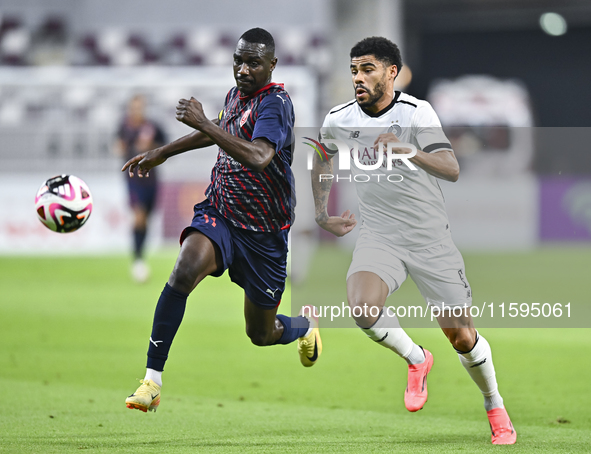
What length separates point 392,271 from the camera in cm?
482

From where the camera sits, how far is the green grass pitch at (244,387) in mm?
4719

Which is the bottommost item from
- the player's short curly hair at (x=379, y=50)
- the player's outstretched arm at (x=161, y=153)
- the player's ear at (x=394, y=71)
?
the player's outstretched arm at (x=161, y=153)

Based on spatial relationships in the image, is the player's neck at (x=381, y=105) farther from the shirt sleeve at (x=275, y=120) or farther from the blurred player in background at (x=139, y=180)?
the blurred player in background at (x=139, y=180)

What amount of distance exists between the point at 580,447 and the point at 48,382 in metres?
3.92

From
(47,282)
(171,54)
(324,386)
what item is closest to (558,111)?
(171,54)

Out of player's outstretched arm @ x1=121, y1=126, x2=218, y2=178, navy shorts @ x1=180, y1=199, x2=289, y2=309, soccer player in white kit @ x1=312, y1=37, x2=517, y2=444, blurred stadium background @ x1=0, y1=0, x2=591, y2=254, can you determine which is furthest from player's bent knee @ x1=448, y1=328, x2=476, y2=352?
blurred stadium background @ x1=0, y1=0, x2=591, y2=254

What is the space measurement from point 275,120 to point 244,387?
269cm

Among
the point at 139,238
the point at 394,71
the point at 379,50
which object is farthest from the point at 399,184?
the point at 139,238

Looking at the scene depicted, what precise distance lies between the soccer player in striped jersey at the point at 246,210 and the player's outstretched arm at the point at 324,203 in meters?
0.19

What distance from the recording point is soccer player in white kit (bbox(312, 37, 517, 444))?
473cm

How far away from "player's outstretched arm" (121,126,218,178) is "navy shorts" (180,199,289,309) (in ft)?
1.13

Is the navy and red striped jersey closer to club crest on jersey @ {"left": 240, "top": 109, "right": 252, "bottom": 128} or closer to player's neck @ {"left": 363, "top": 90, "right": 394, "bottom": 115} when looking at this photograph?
club crest on jersey @ {"left": 240, "top": 109, "right": 252, "bottom": 128}

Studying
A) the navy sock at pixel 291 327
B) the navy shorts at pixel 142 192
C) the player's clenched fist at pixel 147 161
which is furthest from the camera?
the navy shorts at pixel 142 192

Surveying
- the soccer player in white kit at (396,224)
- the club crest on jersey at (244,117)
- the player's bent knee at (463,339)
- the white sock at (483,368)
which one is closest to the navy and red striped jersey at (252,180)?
→ the club crest on jersey at (244,117)
